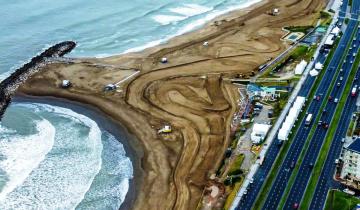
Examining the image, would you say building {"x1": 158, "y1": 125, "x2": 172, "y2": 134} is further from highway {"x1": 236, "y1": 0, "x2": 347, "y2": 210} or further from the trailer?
the trailer

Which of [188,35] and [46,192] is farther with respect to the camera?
[188,35]

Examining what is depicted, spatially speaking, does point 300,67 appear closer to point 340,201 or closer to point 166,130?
point 166,130

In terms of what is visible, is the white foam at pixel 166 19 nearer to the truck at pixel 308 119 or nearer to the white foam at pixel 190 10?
the white foam at pixel 190 10

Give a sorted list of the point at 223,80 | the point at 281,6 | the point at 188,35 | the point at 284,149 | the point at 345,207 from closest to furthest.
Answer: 1. the point at 345,207
2. the point at 284,149
3. the point at 223,80
4. the point at 188,35
5. the point at 281,6

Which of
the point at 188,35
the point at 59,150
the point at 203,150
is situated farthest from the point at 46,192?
the point at 188,35

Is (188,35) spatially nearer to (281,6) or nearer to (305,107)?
(281,6)

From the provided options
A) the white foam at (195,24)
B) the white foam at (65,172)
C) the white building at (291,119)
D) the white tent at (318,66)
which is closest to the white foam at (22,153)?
the white foam at (65,172)

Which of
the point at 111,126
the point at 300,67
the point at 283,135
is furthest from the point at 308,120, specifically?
the point at 111,126
